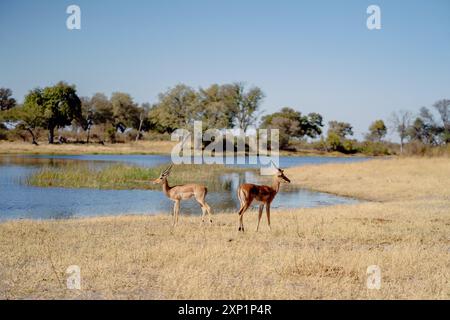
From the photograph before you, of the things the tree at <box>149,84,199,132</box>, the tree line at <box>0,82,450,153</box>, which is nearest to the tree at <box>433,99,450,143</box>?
the tree line at <box>0,82,450,153</box>

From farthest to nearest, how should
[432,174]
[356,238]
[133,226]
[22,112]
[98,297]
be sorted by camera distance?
[22,112], [432,174], [133,226], [356,238], [98,297]

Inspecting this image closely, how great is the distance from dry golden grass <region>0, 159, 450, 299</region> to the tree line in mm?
56473

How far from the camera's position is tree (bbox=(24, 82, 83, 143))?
238 feet

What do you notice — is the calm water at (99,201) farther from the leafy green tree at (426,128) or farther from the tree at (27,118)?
the leafy green tree at (426,128)

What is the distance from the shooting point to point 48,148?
63.7 meters

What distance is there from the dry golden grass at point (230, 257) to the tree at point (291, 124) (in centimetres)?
7995

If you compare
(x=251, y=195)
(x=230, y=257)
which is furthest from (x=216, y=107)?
(x=230, y=257)

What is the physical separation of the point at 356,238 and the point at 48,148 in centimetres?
5845

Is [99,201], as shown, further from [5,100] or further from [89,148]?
[5,100]

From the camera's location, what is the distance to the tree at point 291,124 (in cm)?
9925

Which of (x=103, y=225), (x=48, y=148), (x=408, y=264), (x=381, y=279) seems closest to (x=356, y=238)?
(x=408, y=264)

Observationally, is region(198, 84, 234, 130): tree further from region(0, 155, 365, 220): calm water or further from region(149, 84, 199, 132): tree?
region(0, 155, 365, 220): calm water

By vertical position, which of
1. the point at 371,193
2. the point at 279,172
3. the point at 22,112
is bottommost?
the point at 371,193
